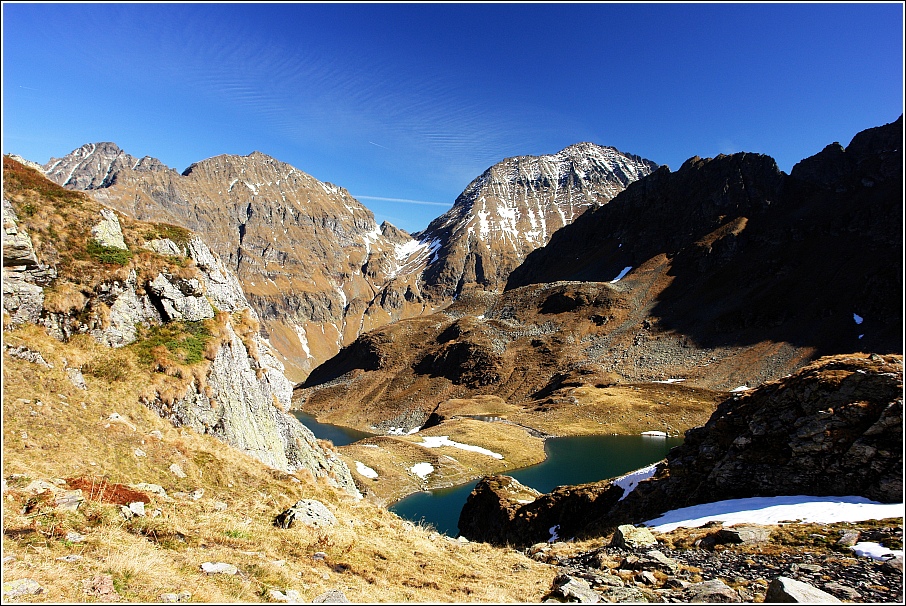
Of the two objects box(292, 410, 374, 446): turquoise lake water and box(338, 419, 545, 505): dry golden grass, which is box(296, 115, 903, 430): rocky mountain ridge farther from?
box(338, 419, 545, 505): dry golden grass

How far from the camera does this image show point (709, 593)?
10.9 meters

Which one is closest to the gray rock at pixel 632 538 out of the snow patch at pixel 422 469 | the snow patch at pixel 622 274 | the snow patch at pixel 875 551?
the snow patch at pixel 875 551

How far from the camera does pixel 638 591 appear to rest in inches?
427

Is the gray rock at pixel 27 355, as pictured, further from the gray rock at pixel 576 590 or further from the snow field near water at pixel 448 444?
the snow field near water at pixel 448 444

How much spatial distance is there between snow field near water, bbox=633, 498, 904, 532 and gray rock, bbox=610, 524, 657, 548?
2430mm

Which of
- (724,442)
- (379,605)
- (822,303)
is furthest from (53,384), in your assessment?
(822,303)

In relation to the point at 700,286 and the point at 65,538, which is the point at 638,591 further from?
the point at 700,286

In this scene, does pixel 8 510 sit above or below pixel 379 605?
above

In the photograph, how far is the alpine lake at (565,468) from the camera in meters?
51.8

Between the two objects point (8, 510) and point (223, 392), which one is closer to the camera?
point (8, 510)

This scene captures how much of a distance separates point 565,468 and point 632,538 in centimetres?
5397

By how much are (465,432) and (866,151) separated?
160667 millimetres

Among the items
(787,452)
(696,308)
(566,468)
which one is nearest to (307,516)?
(787,452)

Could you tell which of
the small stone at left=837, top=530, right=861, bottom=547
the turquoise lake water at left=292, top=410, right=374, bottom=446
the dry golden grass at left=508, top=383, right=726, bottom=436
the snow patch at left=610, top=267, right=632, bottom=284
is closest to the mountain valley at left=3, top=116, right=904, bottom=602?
the small stone at left=837, top=530, right=861, bottom=547
